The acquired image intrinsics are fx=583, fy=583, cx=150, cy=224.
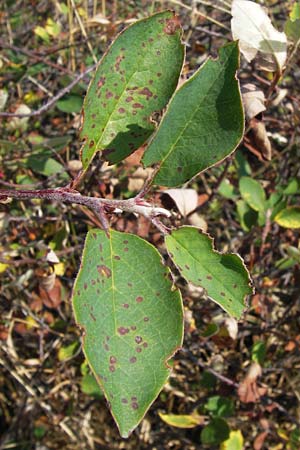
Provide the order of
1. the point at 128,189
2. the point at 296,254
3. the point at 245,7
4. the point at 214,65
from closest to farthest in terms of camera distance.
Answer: the point at 214,65
the point at 245,7
the point at 296,254
the point at 128,189

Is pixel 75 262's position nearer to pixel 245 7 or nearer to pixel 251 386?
pixel 251 386

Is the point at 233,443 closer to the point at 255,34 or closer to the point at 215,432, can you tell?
the point at 215,432

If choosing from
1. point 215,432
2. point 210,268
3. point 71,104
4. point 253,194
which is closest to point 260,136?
point 253,194

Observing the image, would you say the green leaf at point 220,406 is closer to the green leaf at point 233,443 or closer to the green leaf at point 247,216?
the green leaf at point 233,443

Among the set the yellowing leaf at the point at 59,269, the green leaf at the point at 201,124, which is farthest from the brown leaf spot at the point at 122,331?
the yellowing leaf at the point at 59,269

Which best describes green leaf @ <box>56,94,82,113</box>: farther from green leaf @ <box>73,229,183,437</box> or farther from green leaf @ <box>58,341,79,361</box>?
green leaf @ <box>73,229,183,437</box>

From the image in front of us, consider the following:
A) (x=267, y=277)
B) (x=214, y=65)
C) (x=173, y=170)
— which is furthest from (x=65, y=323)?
(x=214, y=65)
